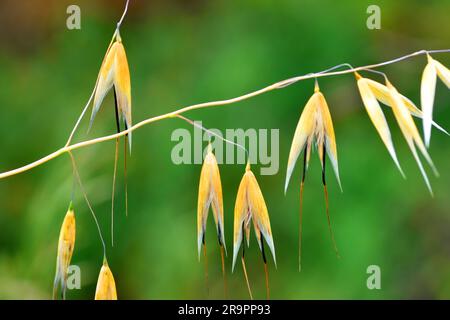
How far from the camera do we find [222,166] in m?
1.48

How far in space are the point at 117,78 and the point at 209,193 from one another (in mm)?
147

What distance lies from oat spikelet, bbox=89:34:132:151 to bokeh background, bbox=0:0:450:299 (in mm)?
725

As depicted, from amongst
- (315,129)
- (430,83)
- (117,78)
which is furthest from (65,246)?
(430,83)

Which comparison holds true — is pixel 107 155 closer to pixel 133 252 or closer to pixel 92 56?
pixel 133 252

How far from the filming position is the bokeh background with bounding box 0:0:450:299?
139cm

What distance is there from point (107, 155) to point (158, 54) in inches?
15.3

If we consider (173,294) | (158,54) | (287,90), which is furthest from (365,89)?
(158,54)
